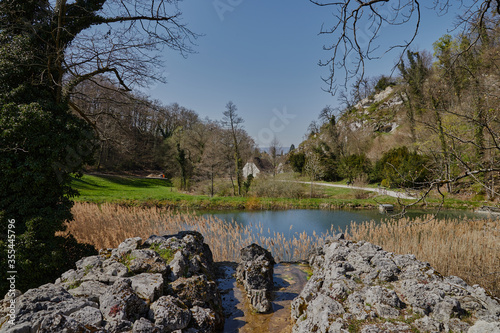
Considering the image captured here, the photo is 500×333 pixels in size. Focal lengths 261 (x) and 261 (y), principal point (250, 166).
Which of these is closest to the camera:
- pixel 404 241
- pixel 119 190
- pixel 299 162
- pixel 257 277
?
pixel 257 277

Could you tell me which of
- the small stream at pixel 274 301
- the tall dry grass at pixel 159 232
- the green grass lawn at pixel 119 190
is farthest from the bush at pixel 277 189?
the small stream at pixel 274 301

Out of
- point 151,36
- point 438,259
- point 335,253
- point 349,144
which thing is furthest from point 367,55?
point 349,144

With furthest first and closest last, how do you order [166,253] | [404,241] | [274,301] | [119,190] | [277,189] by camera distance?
1. [119,190]
2. [277,189]
3. [404,241]
4. [274,301]
5. [166,253]

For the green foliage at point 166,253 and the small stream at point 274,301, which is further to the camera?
the green foliage at point 166,253

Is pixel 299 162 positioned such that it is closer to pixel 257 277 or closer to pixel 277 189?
pixel 277 189

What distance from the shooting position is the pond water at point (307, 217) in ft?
37.2

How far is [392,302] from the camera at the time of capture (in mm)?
2699

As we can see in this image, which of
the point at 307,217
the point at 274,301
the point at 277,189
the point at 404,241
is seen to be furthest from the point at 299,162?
the point at 274,301

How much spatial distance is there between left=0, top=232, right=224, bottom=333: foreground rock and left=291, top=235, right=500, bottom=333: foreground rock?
1.30 metres

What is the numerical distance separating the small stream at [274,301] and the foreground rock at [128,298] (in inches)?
12.8

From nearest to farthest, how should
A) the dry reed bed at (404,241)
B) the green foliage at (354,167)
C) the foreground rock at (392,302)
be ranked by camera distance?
the foreground rock at (392,302), the dry reed bed at (404,241), the green foliage at (354,167)

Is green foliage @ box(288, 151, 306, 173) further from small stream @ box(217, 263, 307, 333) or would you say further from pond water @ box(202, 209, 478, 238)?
small stream @ box(217, 263, 307, 333)

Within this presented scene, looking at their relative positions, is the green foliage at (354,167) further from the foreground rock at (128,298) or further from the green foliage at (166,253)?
the foreground rock at (128,298)

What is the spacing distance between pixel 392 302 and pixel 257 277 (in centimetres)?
228
